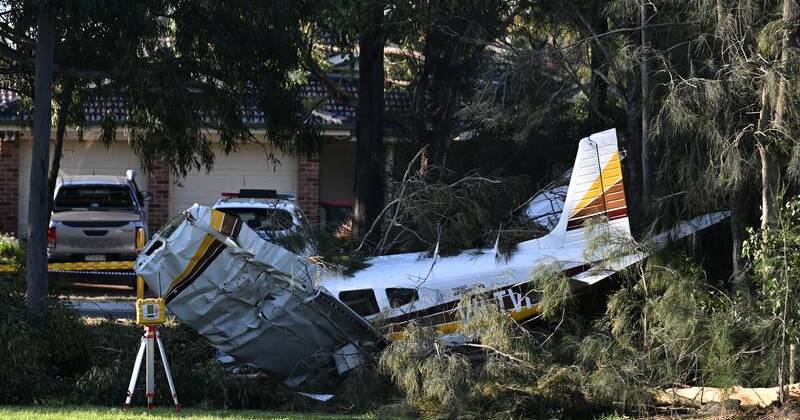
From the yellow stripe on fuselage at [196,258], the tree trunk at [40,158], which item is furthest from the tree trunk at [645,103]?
the tree trunk at [40,158]

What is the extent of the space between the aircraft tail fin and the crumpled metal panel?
2743 mm

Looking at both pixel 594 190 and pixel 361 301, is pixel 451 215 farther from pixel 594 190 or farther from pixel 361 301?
pixel 594 190

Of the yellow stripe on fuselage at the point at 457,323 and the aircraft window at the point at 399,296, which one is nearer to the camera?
the yellow stripe on fuselage at the point at 457,323

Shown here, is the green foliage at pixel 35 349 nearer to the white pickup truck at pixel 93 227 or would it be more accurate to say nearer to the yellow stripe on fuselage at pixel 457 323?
the yellow stripe on fuselage at pixel 457 323

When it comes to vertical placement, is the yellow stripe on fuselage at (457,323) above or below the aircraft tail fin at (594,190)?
below

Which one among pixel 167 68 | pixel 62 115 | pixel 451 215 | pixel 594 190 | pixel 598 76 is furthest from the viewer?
pixel 62 115

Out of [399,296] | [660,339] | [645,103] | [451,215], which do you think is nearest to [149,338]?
[399,296]

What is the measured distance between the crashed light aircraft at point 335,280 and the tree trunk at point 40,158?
2746 mm

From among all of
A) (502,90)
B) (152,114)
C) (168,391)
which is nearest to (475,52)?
(502,90)

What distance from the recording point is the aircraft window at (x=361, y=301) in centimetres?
1297

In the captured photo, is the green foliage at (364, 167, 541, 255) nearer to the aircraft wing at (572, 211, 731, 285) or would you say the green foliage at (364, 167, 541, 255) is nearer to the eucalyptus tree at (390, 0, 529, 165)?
the aircraft wing at (572, 211, 731, 285)

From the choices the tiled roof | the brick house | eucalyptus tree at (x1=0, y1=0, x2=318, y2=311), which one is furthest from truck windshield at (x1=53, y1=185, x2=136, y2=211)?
eucalyptus tree at (x1=0, y1=0, x2=318, y2=311)

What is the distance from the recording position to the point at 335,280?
13.1 meters

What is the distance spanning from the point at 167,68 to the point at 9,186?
45.2ft
